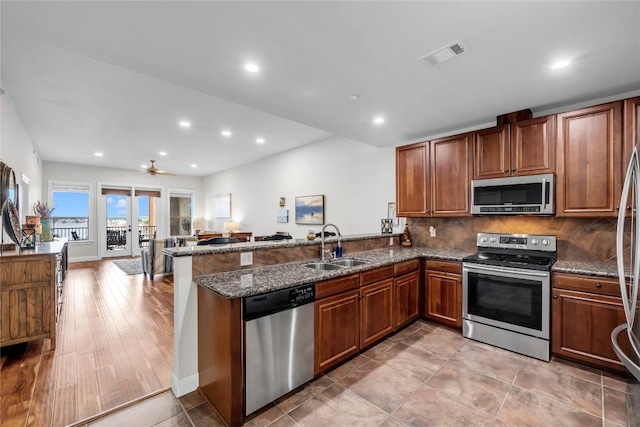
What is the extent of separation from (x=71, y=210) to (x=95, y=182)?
100 cm

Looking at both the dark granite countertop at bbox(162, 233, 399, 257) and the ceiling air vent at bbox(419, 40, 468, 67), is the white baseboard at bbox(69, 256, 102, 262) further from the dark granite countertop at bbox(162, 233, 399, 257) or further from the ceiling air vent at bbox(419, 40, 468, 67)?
the ceiling air vent at bbox(419, 40, 468, 67)

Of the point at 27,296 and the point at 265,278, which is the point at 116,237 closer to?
the point at 27,296

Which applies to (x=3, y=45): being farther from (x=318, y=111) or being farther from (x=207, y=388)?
(x=207, y=388)

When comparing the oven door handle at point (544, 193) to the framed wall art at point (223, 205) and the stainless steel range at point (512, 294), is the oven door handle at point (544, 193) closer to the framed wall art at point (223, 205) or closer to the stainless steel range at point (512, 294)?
the stainless steel range at point (512, 294)

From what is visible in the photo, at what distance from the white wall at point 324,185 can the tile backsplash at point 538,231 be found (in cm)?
87

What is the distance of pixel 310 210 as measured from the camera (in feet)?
19.9

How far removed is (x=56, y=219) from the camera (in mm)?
7938

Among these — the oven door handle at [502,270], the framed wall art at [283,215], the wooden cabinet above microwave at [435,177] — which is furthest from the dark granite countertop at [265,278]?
the framed wall art at [283,215]

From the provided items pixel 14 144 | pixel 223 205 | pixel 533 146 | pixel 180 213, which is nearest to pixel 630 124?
pixel 533 146

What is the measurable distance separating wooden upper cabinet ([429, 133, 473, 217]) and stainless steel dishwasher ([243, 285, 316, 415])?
225 centimetres

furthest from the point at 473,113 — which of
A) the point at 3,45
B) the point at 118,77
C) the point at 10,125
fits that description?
the point at 10,125

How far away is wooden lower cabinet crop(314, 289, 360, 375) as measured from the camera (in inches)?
88.1

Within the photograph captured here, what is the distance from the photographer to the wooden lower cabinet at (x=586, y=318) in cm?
230

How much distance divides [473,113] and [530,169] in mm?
855
